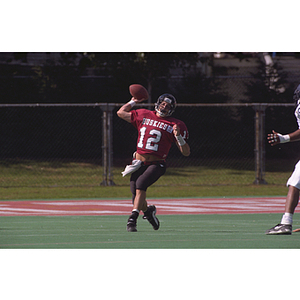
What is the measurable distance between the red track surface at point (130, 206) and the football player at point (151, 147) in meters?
2.90

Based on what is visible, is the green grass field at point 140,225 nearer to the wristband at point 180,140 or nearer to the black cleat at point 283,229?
the black cleat at point 283,229

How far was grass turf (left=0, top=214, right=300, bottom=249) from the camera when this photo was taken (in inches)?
278

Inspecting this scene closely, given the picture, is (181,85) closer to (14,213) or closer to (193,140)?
(193,140)

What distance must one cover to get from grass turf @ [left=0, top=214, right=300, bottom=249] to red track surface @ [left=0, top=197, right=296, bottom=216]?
72 cm

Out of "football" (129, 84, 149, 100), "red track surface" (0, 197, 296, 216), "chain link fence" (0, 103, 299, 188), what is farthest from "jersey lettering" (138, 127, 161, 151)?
"chain link fence" (0, 103, 299, 188)

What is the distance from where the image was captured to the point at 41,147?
2197 centimetres

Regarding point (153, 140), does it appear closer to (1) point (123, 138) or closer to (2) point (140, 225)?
(2) point (140, 225)

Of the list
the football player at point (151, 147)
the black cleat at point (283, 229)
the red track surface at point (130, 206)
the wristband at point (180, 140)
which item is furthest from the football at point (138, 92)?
the red track surface at point (130, 206)

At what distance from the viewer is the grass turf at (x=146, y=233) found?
705cm

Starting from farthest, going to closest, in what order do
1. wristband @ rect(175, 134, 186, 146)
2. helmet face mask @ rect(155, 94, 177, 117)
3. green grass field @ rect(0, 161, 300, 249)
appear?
helmet face mask @ rect(155, 94, 177, 117) → wristband @ rect(175, 134, 186, 146) → green grass field @ rect(0, 161, 300, 249)

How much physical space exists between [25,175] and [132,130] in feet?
15.2

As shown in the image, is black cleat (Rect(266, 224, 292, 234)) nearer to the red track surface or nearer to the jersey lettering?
the jersey lettering

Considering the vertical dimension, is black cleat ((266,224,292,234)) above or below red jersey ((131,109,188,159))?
below

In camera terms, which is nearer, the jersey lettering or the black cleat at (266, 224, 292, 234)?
the black cleat at (266, 224, 292, 234)
